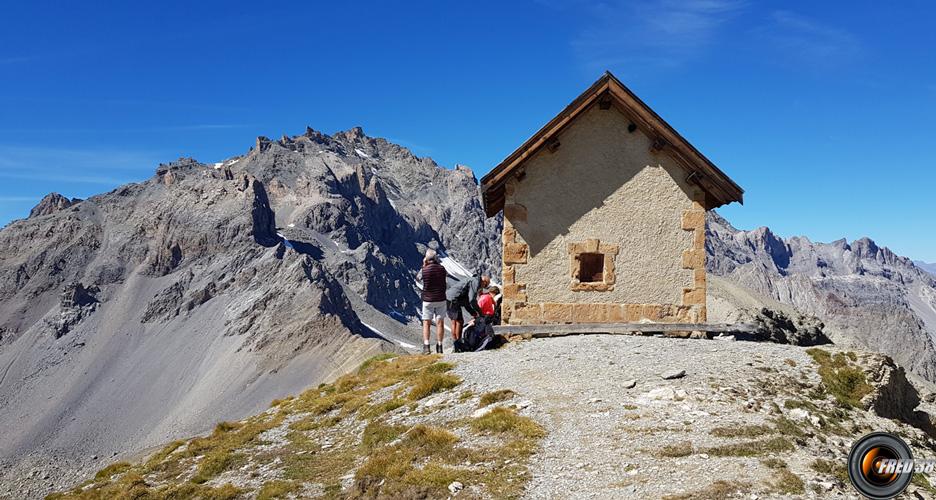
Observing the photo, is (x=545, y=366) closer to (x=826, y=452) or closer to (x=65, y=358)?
(x=826, y=452)

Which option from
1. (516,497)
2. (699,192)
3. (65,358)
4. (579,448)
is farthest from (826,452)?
(65,358)

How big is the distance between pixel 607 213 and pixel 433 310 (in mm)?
5571

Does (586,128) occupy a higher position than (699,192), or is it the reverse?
(586,128)

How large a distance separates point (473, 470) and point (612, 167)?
11.4m

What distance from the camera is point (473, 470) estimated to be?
31.5 feet

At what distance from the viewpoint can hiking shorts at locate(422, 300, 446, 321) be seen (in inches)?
710

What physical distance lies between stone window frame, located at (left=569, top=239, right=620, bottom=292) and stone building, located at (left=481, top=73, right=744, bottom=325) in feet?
0.09

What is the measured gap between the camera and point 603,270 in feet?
60.7

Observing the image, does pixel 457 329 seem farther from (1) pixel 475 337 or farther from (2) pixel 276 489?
(2) pixel 276 489

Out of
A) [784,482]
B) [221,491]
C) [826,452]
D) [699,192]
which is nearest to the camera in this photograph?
[784,482]

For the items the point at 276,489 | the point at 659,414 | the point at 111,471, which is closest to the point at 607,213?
the point at 659,414
